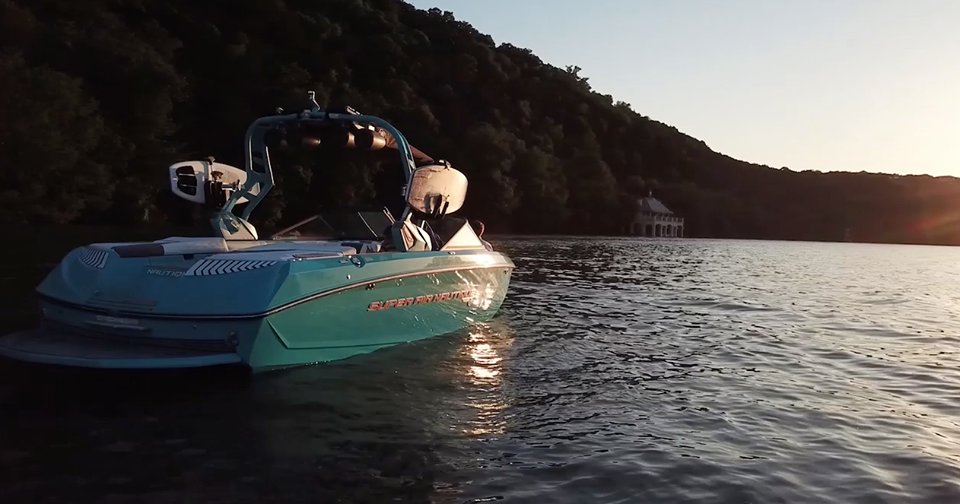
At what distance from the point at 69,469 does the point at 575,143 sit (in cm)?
11626

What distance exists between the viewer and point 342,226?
11422mm

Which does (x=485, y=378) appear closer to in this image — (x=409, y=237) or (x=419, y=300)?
(x=419, y=300)

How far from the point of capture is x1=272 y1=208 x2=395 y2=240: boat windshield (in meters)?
11.3

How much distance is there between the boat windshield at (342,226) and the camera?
11.3m

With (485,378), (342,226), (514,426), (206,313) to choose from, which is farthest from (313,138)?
(514,426)

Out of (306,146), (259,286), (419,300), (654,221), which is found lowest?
(419,300)

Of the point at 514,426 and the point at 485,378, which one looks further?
the point at 485,378

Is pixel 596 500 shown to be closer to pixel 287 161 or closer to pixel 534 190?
pixel 287 161

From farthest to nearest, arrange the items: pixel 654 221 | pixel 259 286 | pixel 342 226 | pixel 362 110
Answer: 1. pixel 654 221
2. pixel 362 110
3. pixel 342 226
4. pixel 259 286

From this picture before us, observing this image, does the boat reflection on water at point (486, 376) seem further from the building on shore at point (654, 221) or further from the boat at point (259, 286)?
the building on shore at point (654, 221)

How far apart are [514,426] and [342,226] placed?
19.2 feet

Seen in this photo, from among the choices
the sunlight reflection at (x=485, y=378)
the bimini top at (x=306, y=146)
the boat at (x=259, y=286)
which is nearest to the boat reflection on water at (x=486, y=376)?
the sunlight reflection at (x=485, y=378)

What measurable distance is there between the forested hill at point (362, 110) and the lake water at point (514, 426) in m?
35.4

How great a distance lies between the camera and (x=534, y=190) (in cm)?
8125
